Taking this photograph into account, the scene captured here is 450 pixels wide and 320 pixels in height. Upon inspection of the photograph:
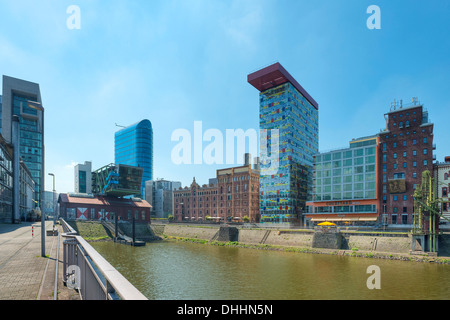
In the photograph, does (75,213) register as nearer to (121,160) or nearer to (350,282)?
(350,282)

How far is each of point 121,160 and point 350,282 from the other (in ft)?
581

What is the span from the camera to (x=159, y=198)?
162125 mm

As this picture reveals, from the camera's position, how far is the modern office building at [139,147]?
177750 mm

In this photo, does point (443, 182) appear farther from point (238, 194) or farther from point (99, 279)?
point (99, 279)

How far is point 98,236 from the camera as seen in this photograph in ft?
246

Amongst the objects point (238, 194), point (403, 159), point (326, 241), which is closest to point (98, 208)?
point (238, 194)

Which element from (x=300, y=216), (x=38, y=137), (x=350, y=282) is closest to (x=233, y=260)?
(x=350, y=282)

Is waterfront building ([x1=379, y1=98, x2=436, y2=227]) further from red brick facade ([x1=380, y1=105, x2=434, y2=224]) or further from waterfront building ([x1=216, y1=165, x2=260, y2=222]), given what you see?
waterfront building ([x1=216, y1=165, x2=260, y2=222])

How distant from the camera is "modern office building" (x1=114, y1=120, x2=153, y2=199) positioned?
17775 centimetres

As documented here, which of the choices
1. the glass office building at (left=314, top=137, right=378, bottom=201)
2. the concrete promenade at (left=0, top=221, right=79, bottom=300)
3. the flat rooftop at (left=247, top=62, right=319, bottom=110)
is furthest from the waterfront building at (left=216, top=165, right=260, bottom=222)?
the concrete promenade at (left=0, top=221, right=79, bottom=300)

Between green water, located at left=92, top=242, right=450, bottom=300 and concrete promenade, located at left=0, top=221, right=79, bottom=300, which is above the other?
concrete promenade, located at left=0, top=221, right=79, bottom=300

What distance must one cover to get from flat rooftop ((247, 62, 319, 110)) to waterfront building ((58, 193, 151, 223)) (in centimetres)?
6454

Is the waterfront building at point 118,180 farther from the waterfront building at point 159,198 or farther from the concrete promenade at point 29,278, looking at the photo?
the concrete promenade at point 29,278

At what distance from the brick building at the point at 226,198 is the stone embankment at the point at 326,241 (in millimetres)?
38593
